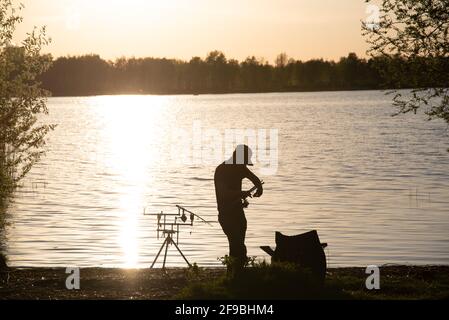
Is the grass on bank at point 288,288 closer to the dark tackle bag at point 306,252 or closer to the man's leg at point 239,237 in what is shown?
the dark tackle bag at point 306,252

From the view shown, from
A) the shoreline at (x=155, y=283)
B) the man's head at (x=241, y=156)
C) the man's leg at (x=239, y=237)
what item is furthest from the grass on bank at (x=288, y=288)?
the man's head at (x=241, y=156)

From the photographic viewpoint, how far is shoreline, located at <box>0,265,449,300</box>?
1773 centimetres

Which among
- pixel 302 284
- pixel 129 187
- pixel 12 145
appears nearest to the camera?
pixel 302 284

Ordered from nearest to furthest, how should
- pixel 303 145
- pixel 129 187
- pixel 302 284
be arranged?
pixel 302 284 < pixel 129 187 < pixel 303 145

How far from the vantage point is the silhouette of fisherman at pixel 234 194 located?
17.8 m

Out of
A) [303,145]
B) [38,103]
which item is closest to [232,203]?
[38,103]

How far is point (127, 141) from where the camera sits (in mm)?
125062

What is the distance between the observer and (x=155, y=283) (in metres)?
19.4

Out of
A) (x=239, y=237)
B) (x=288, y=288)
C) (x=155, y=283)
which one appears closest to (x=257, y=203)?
(x=155, y=283)

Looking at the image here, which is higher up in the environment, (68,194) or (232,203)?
(232,203)

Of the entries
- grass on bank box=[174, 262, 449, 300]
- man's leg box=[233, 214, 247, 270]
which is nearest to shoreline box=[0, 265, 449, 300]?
grass on bank box=[174, 262, 449, 300]

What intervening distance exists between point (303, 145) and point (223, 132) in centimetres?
3212
